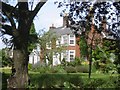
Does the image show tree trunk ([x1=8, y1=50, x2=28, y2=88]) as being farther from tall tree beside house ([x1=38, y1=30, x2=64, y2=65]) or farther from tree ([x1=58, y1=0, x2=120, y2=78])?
tall tree beside house ([x1=38, y1=30, x2=64, y2=65])

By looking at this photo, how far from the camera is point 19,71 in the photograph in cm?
787

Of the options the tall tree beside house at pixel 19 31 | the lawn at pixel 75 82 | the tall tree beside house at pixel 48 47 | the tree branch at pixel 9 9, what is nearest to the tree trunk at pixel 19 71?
the tall tree beside house at pixel 19 31

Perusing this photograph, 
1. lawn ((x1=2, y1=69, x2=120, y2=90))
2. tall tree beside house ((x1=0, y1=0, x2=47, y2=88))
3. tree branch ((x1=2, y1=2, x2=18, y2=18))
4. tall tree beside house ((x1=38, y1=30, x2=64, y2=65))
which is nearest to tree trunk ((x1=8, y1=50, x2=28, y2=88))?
tall tree beside house ((x1=0, y1=0, x2=47, y2=88))

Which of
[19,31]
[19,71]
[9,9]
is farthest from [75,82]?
[9,9]

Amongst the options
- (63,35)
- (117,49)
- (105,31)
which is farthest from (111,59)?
(63,35)

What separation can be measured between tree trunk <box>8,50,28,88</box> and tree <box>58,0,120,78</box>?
7.09 feet

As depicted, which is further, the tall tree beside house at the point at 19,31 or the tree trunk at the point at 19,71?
the tree trunk at the point at 19,71

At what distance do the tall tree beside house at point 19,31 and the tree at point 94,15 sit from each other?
1.64 m

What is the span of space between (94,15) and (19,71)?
10.0 feet

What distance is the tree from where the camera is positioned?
16.9 ft

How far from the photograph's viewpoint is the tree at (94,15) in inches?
203

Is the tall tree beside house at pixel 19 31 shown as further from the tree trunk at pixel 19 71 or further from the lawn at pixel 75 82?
the lawn at pixel 75 82

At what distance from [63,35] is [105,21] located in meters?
30.5

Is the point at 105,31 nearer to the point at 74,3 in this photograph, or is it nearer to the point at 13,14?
the point at 74,3
